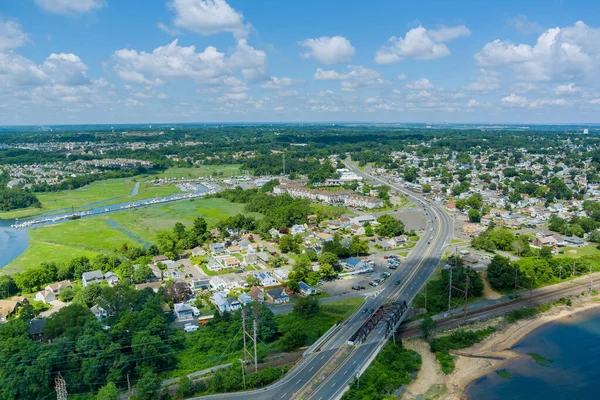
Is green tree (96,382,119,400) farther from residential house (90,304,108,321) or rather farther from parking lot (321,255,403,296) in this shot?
parking lot (321,255,403,296)

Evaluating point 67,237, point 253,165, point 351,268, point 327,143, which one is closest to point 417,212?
point 351,268

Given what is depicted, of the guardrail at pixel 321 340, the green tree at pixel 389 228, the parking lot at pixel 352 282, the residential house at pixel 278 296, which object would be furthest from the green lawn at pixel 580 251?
the residential house at pixel 278 296

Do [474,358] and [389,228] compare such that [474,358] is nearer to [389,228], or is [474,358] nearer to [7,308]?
[389,228]

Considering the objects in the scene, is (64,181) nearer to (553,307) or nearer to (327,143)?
(553,307)

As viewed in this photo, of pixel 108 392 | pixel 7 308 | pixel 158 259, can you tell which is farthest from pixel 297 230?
pixel 108 392

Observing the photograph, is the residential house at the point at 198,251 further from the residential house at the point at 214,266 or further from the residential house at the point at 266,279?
the residential house at the point at 266,279
